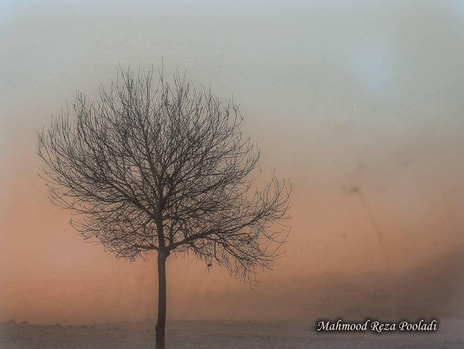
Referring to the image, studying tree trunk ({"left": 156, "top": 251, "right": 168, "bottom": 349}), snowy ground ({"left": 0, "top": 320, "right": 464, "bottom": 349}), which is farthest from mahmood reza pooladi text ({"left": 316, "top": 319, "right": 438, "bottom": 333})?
tree trunk ({"left": 156, "top": 251, "right": 168, "bottom": 349})

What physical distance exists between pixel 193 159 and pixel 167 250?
2942 millimetres

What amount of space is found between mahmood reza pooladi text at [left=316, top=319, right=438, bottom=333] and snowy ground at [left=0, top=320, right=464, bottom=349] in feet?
3.40

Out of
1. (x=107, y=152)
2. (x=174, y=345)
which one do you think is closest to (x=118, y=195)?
(x=107, y=152)

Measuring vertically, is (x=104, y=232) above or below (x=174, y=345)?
above

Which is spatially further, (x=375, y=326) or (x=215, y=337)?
(x=215, y=337)

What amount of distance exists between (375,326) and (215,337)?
6394mm

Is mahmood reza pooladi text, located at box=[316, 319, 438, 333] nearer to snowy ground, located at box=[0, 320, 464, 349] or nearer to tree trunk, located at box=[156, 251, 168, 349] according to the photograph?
snowy ground, located at box=[0, 320, 464, 349]

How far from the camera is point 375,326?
1806 cm

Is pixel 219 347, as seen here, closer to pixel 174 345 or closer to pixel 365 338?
pixel 174 345

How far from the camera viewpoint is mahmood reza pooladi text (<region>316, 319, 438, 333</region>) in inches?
699

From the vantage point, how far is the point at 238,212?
59.8 feet

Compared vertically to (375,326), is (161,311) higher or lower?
higher

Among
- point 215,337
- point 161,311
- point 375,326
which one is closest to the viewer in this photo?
point 161,311

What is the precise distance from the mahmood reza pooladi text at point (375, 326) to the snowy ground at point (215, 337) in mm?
1035
